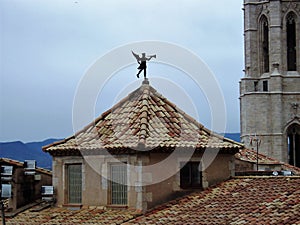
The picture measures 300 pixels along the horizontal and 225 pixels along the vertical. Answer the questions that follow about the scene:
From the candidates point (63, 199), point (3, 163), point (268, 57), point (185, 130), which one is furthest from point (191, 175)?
point (268, 57)

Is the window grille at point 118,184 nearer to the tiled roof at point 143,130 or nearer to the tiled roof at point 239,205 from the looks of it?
the tiled roof at point 143,130

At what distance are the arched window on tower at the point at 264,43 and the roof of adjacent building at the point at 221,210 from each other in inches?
2170

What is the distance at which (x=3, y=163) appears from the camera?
82.6 feet

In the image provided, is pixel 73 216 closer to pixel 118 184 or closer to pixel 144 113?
pixel 118 184

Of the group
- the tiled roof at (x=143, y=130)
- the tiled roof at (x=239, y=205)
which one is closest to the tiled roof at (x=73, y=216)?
the tiled roof at (x=239, y=205)

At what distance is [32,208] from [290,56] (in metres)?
57.1

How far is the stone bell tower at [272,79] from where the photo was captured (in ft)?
244

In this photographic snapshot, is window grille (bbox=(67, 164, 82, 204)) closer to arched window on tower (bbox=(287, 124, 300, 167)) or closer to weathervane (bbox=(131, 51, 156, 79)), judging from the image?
weathervane (bbox=(131, 51, 156, 79))

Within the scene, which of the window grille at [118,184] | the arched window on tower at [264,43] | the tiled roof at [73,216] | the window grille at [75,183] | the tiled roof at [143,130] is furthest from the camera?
the arched window on tower at [264,43]

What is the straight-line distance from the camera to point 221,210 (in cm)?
2042

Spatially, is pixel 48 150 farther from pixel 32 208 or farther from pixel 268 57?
pixel 268 57

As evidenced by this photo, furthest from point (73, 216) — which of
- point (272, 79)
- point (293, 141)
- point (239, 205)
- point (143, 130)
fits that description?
point (293, 141)

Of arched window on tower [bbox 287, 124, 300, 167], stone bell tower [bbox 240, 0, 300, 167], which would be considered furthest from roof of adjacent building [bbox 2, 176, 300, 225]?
arched window on tower [bbox 287, 124, 300, 167]

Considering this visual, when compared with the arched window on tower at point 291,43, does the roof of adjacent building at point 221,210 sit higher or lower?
lower
